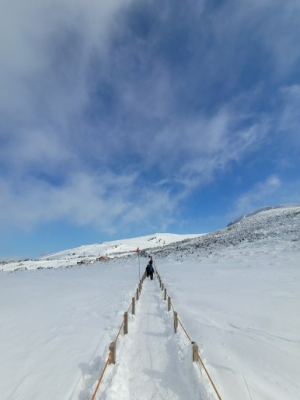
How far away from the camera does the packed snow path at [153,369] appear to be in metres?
5.07

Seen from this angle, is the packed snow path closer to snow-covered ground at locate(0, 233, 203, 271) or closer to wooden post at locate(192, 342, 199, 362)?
wooden post at locate(192, 342, 199, 362)

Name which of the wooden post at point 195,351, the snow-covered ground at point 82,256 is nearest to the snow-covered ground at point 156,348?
the wooden post at point 195,351

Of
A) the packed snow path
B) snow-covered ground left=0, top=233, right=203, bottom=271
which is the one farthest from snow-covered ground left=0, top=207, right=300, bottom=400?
snow-covered ground left=0, top=233, right=203, bottom=271

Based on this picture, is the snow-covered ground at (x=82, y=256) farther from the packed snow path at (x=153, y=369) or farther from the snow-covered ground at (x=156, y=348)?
the packed snow path at (x=153, y=369)

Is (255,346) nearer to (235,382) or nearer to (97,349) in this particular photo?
(235,382)

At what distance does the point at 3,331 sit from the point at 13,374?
3725 mm

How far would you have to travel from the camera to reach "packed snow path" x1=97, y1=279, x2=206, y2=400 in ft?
16.6

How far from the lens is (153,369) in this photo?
19.9 feet

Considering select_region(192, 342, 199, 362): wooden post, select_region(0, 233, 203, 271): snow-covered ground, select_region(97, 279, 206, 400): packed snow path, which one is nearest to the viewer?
select_region(97, 279, 206, 400): packed snow path

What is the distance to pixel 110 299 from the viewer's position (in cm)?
1411

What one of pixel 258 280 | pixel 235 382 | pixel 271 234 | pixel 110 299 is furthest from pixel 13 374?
pixel 271 234

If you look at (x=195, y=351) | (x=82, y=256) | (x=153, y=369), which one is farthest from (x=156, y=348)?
(x=82, y=256)

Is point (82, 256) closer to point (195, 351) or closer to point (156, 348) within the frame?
point (156, 348)

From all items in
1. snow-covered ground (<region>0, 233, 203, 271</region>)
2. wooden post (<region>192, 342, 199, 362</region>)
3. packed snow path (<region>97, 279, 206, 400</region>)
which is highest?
snow-covered ground (<region>0, 233, 203, 271</region>)
